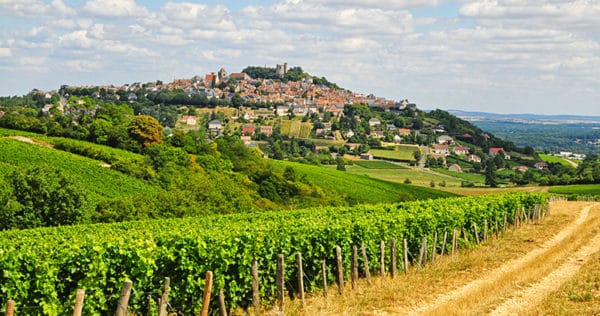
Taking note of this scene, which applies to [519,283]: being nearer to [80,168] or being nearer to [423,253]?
[423,253]

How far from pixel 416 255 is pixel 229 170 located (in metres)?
55.7

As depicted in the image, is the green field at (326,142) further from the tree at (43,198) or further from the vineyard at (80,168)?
the tree at (43,198)

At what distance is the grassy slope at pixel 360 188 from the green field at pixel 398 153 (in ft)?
192

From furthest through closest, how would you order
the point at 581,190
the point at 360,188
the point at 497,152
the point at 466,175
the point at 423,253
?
1. the point at 497,152
2. the point at 466,175
3. the point at 581,190
4. the point at 360,188
5. the point at 423,253

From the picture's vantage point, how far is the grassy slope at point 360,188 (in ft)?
263

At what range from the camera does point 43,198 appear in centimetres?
4003

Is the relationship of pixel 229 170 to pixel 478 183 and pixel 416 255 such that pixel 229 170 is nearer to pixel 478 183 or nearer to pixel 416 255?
pixel 416 255

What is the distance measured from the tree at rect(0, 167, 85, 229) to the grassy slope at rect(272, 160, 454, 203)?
40041 millimetres

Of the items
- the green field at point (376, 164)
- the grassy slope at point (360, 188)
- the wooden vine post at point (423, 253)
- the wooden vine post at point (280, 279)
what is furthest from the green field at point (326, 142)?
the wooden vine post at point (280, 279)

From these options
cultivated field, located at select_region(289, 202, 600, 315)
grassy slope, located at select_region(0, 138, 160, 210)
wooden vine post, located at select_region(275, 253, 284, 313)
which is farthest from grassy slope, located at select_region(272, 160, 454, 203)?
wooden vine post, located at select_region(275, 253, 284, 313)

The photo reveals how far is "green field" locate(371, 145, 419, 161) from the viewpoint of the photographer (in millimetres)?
152875

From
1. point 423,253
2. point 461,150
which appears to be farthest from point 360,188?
point 461,150

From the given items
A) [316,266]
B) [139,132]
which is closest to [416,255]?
[316,266]

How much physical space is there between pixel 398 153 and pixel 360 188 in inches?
3072
